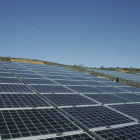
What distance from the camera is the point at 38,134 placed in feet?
21.2

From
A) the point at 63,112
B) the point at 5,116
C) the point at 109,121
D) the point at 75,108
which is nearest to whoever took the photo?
the point at 5,116

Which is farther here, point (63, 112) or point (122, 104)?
point (122, 104)

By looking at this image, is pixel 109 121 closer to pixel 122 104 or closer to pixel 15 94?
pixel 122 104

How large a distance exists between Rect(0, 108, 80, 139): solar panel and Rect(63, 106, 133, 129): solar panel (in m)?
0.94

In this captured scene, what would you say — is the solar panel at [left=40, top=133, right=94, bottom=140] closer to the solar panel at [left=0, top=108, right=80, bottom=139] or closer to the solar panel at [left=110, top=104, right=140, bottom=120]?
the solar panel at [left=0, top=108, right=80, bottom=139]

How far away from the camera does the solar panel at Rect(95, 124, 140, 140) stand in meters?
7.20

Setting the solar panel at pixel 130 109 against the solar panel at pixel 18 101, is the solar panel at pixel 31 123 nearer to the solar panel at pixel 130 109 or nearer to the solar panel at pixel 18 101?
the solar panel at pixel 18 101

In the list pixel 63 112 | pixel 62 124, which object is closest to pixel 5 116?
pixel 62 124

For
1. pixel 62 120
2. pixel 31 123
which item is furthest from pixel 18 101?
pixel 62 120

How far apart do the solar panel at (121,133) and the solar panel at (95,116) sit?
550mm

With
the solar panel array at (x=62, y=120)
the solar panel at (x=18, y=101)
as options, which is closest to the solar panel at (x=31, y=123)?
the solar panel array at (x=62, y=120)

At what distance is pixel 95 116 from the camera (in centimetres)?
941

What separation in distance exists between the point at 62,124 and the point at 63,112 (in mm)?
1935

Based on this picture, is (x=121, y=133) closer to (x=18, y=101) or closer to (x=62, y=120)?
(x=62, y=120)
